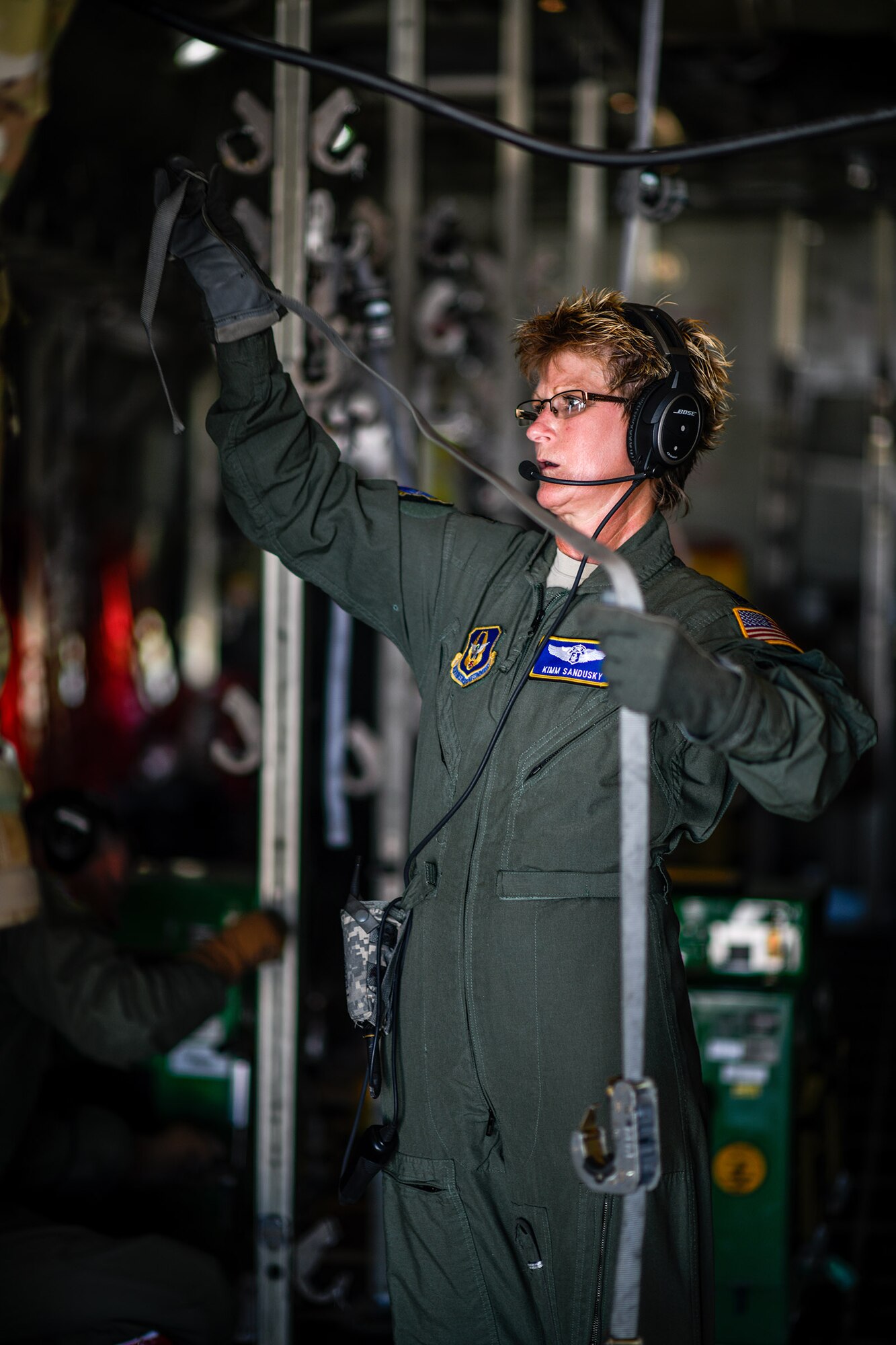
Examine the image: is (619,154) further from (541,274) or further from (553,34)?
(553,34)

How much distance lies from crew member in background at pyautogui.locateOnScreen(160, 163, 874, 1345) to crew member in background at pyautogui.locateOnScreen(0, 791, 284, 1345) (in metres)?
0.82

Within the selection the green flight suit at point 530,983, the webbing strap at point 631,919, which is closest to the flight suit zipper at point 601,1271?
the green flight suit at point 530,983

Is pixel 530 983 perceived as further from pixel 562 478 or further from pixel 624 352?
pixel 624 352

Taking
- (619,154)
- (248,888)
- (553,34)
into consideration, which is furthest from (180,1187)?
(553,34)

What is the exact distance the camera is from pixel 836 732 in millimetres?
1895

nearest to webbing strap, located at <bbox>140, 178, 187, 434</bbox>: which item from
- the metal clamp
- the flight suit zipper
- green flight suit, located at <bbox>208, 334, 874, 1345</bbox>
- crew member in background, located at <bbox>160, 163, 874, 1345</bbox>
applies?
crew member in background, located at <bbox>160, 163, 874, 1345</bbox>

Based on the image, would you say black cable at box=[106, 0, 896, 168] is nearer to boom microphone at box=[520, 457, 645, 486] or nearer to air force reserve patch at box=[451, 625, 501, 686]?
boom microphone at box=[520, 457, 645, 486]

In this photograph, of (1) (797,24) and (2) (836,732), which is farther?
(1) (797,24)

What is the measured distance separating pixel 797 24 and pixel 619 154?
5.16 meters

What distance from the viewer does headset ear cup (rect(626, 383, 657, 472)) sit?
7.16ft

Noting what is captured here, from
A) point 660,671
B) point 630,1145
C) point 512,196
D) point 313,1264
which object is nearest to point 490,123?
point 660,671

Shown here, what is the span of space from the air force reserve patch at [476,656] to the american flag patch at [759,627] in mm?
396

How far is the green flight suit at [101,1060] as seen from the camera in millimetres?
2857

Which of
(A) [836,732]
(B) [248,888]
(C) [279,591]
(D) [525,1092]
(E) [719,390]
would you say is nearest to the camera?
(A) [836,732]
